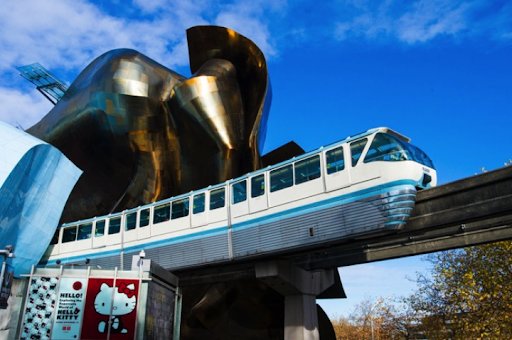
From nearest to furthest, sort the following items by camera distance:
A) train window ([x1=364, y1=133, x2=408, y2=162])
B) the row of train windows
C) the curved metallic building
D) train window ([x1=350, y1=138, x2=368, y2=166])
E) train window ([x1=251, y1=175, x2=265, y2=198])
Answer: train window ([x1=364, y1=133, x2=408, y2=162]) < train window ([x1=350, y1=138, x2=368, y2=166]) < the row of train windows < train window ([x1=251, y1=175, x2=265, y2=198]) < the curved metallic building

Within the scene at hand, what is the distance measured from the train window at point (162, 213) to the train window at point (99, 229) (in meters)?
3.80

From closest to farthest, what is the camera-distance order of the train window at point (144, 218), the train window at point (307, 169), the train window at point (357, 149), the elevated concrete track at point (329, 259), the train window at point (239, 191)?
the elevated concrete track at point (329, 259), the train window at point (357, 149), the train window at point (307, 169), the train window at point (239, 191), the train window at point (144, 218)

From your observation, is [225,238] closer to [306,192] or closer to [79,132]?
[306,192]

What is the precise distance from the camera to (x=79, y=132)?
101 ft

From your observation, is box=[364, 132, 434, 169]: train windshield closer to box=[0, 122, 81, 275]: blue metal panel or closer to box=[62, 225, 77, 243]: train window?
box=[0, 122, 81, 275]: blue metal panel

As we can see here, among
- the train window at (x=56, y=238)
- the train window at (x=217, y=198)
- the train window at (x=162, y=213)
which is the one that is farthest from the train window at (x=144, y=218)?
the train window at (x=56, y=238)

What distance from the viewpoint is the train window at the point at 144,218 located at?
2100 cm

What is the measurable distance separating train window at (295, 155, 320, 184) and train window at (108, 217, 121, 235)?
10507 mm

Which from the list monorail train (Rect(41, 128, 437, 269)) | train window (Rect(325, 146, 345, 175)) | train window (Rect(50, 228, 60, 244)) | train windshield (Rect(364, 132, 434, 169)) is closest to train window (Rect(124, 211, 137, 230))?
monorail train (Rect(41, 128, 437, 269))

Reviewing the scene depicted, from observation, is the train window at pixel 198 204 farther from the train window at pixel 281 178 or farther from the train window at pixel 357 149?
the train window at pixel 357 149

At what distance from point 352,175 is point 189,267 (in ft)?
27.8

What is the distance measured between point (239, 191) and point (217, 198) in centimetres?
119

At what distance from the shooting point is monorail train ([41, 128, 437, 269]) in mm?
13172

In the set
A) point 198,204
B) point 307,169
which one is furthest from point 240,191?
point 307,169
